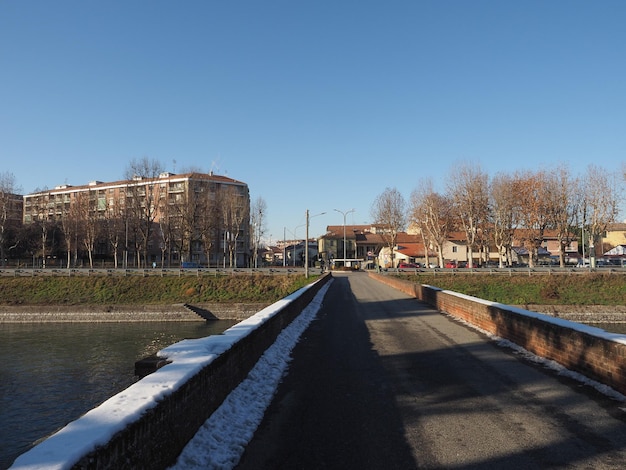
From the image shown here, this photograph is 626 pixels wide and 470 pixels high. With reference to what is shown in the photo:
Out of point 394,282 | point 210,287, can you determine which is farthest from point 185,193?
point 394,282

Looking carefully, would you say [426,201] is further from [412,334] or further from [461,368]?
[461,368]

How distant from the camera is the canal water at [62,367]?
1220cm

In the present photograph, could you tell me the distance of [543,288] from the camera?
4372 centimetres

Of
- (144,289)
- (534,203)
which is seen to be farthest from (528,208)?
(144,289)

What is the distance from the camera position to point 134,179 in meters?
67.6

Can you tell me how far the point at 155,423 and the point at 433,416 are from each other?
3830mm

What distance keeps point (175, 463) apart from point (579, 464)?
406 cm

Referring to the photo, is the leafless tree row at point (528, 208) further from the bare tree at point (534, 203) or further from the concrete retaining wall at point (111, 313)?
the concrete retaining wall at point (111, 313)

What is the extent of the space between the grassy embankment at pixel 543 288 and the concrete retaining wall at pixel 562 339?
100.0 feet

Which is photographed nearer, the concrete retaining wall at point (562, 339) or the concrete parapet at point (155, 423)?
the concrete parapet at point (155, 423)

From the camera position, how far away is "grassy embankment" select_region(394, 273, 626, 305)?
41312 millimetres

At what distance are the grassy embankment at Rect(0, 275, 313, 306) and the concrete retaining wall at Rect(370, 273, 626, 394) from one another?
102 ft

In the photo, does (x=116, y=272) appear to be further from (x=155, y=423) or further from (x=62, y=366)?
(x=155, y=423)

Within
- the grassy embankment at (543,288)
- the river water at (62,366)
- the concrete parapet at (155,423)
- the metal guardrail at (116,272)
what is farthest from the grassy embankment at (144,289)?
the concrete parapet at (155,423)
